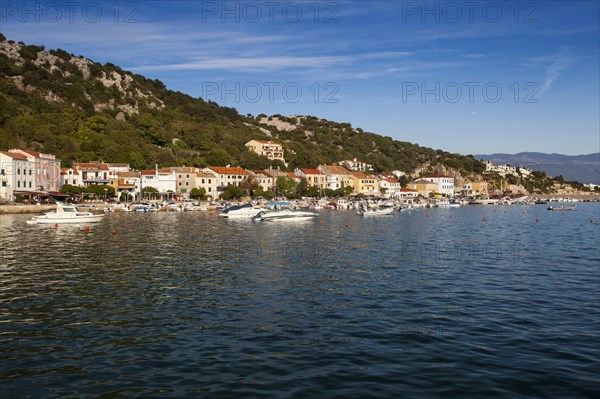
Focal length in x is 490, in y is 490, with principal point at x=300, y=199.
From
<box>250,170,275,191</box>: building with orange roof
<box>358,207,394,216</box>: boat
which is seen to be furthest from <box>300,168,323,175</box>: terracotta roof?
<box>358,207,394,216</box>: boat

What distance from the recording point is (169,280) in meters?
24.6

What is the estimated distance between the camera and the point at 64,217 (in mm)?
59094

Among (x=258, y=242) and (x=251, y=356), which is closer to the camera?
(x=251, y=356)

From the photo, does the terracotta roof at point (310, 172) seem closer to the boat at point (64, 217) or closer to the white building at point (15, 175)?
the white building at point (15, 175)

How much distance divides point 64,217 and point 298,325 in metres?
50.8

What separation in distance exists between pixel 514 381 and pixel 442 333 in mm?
3933

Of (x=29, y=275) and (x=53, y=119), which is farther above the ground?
(x=53, y=119)

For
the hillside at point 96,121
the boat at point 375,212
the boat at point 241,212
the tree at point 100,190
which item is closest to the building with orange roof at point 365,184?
the hillside at point 96,121

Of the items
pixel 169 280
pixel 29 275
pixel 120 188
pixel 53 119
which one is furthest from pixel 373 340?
pixel 53 119

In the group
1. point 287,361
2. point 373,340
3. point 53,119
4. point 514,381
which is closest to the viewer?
point 514,381

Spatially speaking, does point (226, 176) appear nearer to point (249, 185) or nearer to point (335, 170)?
point (249, 185)

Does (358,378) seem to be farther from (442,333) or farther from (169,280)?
(169,280)

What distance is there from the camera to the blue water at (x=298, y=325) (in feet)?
39.8

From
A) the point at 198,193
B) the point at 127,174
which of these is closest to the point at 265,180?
the point at 198,193
